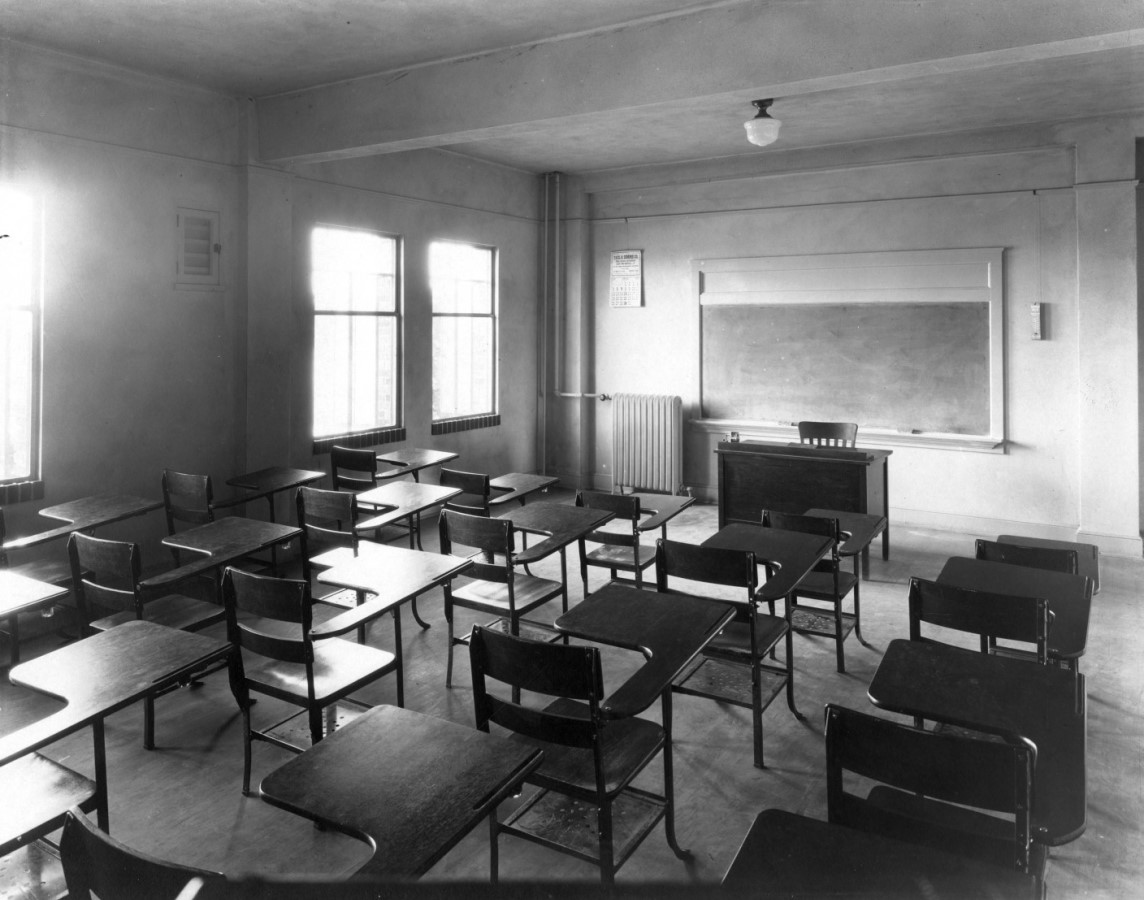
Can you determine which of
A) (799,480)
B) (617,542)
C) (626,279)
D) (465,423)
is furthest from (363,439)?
(799,480)

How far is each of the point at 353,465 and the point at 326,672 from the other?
2.89 meters

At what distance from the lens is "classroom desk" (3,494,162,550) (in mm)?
3927

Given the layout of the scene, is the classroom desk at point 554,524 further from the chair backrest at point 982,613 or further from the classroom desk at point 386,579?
the chair backrest at point 982,613

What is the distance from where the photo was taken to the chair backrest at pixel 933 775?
1.70 meters

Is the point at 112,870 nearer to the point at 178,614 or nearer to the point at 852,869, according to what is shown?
the point at 852,869

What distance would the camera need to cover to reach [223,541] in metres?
3.74

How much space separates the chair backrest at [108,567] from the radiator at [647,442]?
17.5 ft

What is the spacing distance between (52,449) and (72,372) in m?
0.44

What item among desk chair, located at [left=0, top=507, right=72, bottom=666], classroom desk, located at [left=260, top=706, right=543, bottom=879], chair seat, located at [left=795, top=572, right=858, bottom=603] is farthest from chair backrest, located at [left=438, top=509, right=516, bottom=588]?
desk chair, located at [left=0, top=507, right=72, bottom=666]

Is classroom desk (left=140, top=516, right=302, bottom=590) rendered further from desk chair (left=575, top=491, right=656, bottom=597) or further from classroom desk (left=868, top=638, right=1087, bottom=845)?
classroom desk (left=868, top=638, right=1087, bottom=845)

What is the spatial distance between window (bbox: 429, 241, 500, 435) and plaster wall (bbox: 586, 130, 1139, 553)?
172cm

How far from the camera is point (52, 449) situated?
15.3 feet

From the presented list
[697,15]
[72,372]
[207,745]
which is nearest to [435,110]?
[697,15]

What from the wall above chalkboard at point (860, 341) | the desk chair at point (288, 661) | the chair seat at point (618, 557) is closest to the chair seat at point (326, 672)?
the desk chair at point (288, 661)
